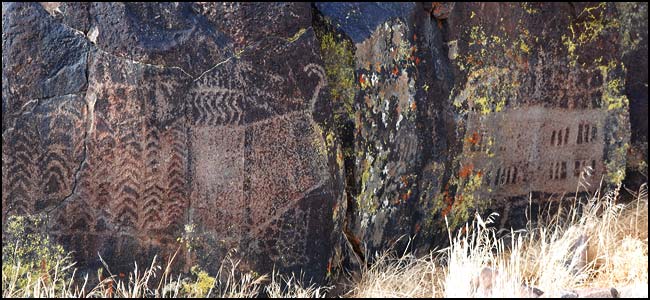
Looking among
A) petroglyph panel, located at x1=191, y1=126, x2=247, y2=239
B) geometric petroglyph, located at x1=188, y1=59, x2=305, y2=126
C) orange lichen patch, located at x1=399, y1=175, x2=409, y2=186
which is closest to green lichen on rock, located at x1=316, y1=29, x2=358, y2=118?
geometric petroglyph, located at x1=188, y1=59, x2=305, y2=126

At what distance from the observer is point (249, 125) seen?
374 cm

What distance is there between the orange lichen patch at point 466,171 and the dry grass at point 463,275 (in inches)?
10.2

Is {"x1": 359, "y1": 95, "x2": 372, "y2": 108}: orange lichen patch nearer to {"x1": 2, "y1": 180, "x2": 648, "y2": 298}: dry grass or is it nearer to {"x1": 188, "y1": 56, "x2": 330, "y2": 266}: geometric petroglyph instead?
{"x1": 188, "y1": 56, "x2": 330, "y2": 266}: geometric petroglyph

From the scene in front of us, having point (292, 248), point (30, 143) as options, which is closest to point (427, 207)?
point (292, 248)

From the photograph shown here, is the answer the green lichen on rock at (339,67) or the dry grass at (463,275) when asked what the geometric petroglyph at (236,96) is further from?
the dry grass at (463,275)

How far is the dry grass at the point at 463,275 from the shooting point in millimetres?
3666

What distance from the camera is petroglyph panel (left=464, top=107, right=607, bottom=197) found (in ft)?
15.4

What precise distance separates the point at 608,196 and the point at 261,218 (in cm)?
199

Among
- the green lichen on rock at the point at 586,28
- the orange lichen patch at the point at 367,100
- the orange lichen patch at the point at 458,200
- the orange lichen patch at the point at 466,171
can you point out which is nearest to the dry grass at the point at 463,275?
the orange lichen patch at the point at 458,200

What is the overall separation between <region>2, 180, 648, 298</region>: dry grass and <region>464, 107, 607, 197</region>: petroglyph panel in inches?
7.5

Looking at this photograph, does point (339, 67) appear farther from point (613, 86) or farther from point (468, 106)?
point (613, 86)

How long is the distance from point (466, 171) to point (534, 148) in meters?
0.46

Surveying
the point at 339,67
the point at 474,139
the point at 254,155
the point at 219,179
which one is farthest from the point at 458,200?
the point at 219,179

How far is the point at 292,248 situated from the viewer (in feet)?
12.8
